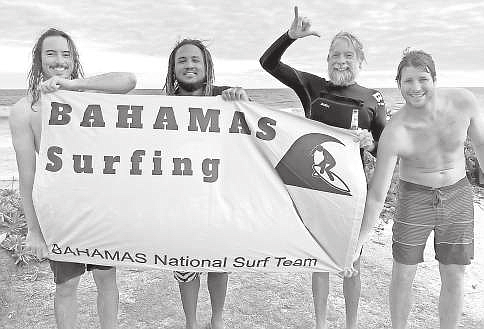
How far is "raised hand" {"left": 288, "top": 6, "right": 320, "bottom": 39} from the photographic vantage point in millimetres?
3500

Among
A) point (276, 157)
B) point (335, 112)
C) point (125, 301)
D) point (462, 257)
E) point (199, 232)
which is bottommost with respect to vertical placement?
point (125, 301)

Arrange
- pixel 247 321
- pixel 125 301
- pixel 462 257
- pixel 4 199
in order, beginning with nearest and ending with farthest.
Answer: pixel 462 257 < pixel 247 321 < pixel 125 301 < pixel 4 199

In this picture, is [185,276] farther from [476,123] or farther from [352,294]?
[476,123]

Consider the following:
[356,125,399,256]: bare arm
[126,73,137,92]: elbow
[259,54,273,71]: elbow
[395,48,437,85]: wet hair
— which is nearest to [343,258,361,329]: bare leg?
[356,125,399,256]: bare arm

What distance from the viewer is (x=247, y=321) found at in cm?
439

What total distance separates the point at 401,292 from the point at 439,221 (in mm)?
635

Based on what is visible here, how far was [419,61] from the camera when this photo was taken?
127 inches

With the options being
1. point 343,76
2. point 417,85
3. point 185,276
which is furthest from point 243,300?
point 417,85

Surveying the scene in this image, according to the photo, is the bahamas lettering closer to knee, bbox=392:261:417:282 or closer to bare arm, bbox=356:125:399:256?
bare arm, bbox=356:125:399:256

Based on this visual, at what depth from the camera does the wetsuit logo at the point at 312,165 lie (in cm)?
333

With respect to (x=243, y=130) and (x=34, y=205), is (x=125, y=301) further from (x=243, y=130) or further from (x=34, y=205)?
(x=243, y=130)

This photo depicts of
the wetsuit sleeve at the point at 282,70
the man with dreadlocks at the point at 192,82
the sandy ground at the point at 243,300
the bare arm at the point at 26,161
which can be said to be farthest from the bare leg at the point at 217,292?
the wetsuit sleeve at the point at 282,70

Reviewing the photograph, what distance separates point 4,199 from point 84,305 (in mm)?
3357

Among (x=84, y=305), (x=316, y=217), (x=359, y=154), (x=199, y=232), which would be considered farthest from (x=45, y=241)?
(x=359, y=154)
